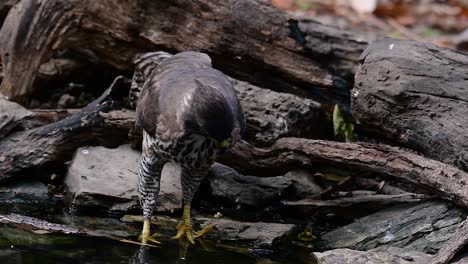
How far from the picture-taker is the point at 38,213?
5777mm

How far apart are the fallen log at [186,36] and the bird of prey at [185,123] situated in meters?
0.83

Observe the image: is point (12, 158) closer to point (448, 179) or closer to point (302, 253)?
point (302, 253)

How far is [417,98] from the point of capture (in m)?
5.67

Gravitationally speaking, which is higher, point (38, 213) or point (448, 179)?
point (448, 179)

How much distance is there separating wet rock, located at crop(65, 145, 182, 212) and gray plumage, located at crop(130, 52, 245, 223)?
17.0 inches

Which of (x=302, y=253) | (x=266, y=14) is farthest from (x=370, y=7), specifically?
(x=302, y=253)

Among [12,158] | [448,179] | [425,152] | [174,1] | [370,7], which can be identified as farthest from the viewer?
[370,7]

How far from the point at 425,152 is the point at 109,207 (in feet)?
7.45

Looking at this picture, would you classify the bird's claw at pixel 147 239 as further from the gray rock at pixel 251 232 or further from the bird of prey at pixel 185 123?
the gray rock at pixel 251 232

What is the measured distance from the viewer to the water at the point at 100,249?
483cm

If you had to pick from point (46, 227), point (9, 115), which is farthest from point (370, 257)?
point (9, 115)

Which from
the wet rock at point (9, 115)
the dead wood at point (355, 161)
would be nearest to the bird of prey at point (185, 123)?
the dead wood at point (355, 161)

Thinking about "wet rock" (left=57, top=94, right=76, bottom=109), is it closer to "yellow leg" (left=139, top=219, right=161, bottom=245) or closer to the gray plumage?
the gray plumage

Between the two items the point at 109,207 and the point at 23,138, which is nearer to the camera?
the point at 109,207
